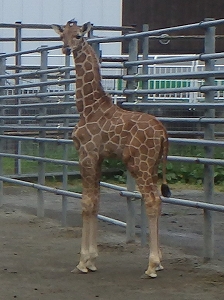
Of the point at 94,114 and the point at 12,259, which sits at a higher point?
the point at 94,114

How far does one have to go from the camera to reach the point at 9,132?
12.4 metres

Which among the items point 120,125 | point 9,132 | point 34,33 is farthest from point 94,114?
point 34,33

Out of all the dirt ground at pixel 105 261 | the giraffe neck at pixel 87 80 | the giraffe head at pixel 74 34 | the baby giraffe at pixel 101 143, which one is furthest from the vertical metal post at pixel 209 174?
the giraffe head at pixel 74 34

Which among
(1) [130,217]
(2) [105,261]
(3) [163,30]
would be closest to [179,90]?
(3) [163,30]

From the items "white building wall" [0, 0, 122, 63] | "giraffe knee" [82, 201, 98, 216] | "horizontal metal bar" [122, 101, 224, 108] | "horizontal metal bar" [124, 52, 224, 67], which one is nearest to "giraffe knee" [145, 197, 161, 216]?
"giraffe knee" [82, 201, 98, 216]

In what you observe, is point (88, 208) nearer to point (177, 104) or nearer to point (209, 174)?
point (209, 174)

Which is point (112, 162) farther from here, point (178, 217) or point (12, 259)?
point (12, 259)

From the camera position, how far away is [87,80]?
6.93 meters

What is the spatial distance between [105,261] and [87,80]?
5.08 feet

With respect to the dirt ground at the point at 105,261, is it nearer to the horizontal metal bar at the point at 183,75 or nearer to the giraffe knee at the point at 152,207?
the giraffe knee at the point at 152,207

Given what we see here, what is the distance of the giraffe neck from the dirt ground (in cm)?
135

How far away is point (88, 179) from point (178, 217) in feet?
9.80

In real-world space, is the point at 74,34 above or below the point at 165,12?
below

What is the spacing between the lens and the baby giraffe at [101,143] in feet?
21.3
